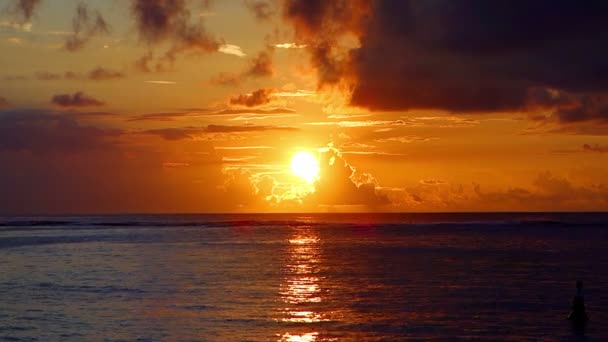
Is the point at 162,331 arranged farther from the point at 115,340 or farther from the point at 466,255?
the point at 466,255

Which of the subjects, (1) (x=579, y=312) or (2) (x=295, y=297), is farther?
(2) (x=295, y=297)

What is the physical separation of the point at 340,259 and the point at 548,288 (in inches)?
1106

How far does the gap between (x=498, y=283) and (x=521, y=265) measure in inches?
616

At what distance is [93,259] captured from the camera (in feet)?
226

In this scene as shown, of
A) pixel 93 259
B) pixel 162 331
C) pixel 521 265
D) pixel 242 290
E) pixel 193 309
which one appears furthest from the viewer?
pixel 93 259

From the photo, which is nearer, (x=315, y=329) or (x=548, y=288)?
(x=315, y=329)

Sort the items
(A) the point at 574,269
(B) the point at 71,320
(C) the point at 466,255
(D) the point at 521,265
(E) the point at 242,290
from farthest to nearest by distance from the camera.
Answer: (C) the point at 466,255 → (D) the point at 521,265 → (A) the point at 574,269 → (E) the point at 242,290 → (B) the point at 71,320

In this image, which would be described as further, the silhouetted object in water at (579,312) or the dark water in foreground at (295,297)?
the silhouetted object in water at (579,312)

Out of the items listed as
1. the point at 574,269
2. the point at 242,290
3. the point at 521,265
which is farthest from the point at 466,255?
the point at 242,290

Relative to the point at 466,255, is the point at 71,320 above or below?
below

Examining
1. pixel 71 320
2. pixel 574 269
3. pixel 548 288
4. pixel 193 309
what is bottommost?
pixel 71 320

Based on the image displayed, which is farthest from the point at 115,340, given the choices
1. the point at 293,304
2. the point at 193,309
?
the point at 293,304

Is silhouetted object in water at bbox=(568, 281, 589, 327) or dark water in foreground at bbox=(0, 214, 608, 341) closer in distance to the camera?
dark water in foreground at bbox=(0, 214, 608, 341)

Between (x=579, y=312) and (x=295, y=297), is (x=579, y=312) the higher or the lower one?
the lower one
